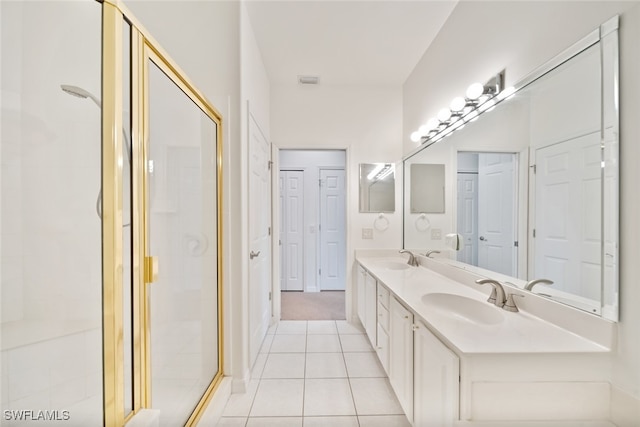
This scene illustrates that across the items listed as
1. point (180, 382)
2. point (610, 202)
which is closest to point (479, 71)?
point (610, 202)

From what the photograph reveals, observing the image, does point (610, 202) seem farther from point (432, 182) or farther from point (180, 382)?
point (180, 382)

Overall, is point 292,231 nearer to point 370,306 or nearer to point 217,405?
point 370,306

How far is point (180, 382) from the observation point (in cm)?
134

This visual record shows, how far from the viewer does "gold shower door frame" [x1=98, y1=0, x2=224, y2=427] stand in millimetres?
821

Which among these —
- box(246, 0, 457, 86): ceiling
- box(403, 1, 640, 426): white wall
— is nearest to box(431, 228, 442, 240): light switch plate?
box(403, 1, 640, 426): white wall

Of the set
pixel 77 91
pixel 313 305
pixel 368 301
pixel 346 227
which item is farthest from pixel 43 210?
pixel 313 305

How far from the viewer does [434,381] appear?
3.55ft

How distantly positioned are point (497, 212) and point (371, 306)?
1234 millimetres

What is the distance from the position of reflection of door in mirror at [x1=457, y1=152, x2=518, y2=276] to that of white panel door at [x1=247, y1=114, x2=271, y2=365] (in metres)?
1.53

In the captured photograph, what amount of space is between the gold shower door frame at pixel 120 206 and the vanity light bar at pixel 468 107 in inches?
65.6

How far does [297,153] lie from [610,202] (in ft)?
12.1

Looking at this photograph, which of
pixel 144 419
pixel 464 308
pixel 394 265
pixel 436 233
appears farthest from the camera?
pixel 394 265

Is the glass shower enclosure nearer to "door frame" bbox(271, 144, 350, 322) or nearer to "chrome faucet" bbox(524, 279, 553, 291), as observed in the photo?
"door frame" bbox(271, 144, 350, 322)

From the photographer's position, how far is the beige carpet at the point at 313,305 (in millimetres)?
3189
